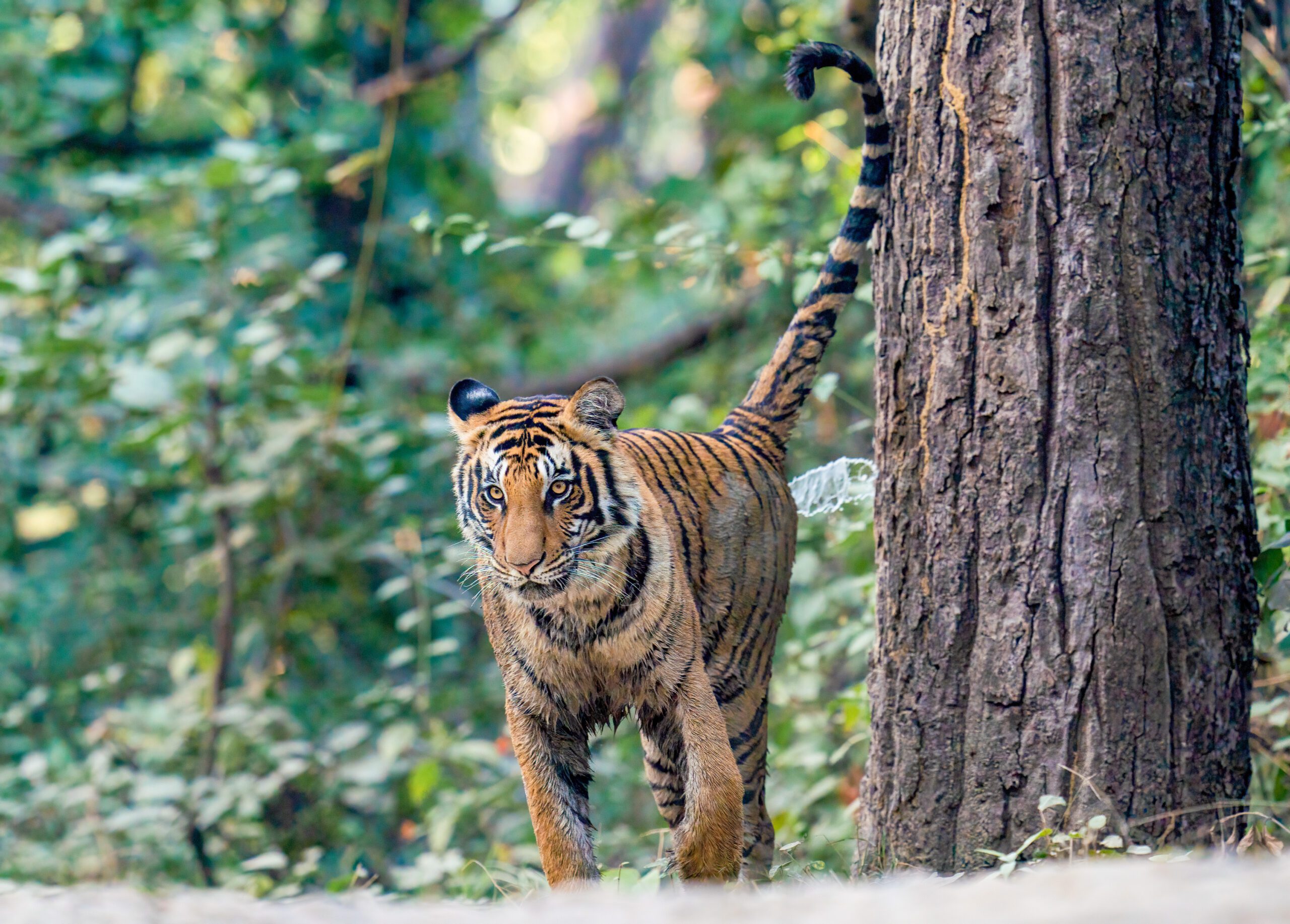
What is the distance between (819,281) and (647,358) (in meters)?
5.01

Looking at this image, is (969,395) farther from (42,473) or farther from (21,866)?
(42,473)

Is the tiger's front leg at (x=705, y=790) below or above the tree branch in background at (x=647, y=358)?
below

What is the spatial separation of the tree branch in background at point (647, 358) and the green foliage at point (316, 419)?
10 cm

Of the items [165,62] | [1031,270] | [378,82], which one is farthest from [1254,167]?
[165,62]

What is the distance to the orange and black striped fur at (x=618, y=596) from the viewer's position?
2990mm

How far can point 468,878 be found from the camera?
4.63 meters

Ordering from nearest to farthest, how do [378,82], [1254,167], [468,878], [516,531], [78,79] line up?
[516,531]
[468,878]
[1254,167]
[78,79]
[378,82]

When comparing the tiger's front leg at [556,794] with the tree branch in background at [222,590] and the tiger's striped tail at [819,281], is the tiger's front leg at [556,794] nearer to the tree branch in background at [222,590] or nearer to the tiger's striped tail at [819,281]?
the tiger's striped tail at [819,281]

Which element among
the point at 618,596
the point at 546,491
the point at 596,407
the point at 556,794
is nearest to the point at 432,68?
the point at 596,407

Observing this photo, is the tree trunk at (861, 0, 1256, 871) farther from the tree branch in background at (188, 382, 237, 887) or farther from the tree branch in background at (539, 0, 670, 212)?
the tree branch in background at (539, 0, 670, 212)

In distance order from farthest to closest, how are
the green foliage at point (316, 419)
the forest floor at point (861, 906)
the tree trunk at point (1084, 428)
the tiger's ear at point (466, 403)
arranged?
1. the green foliage at point (316, 419)
2. the tiger's ear at point (466, 403)
3. the tree trunk at point (1084, 428)
4. the forest floor at point (861, 906)

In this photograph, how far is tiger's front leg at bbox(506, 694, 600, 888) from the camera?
308 centimetres

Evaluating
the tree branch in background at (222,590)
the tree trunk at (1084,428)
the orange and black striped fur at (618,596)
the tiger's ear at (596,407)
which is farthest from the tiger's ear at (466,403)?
the tree branch in background at (222,590)

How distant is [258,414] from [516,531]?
3885 millimetres
